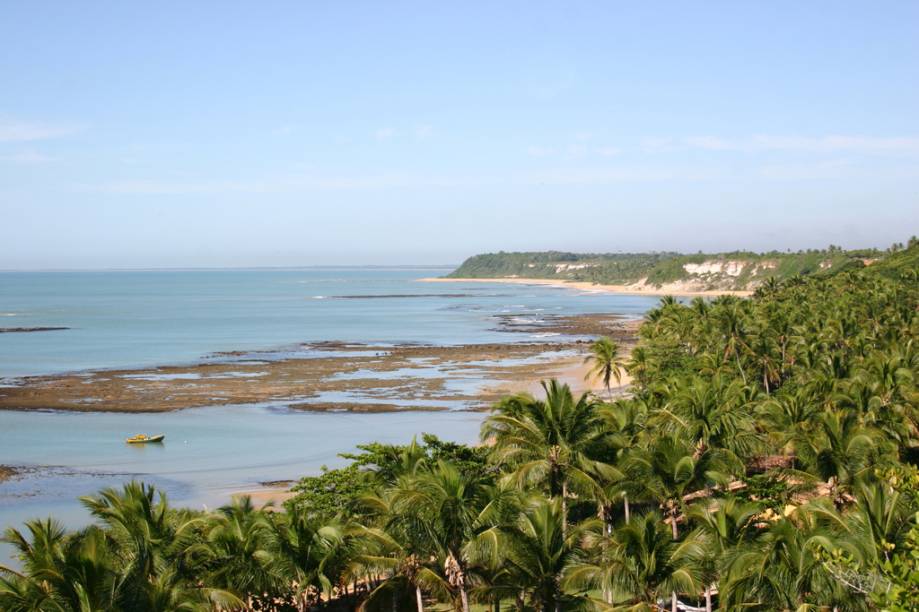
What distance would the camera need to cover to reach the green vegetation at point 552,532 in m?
19.2

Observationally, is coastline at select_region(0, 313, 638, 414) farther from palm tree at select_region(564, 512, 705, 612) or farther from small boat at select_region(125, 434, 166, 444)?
palm tree at select_region(564, 512, 705, 612)

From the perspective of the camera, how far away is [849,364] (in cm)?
4641

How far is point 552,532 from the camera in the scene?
837 inches

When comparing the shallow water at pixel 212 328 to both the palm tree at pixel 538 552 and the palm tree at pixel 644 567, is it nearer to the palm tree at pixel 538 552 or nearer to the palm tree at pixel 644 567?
the palm tree at pixel 538 552

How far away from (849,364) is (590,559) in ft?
97.0

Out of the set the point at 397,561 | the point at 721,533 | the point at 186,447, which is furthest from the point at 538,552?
the point at 186,447

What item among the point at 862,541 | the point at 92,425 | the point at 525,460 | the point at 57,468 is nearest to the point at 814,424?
the point at 525,460

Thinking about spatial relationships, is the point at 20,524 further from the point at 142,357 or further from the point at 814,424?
the point at 142,357

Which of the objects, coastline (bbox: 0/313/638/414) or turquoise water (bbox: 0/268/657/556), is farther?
coastline (bbox: 0/313/638/414)

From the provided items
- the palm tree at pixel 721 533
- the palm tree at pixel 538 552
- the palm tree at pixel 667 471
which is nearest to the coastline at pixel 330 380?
the palm tree at pixel 667 471

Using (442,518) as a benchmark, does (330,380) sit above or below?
below

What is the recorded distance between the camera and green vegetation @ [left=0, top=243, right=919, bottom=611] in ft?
63.0

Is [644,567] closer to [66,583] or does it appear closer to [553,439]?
[553,439]

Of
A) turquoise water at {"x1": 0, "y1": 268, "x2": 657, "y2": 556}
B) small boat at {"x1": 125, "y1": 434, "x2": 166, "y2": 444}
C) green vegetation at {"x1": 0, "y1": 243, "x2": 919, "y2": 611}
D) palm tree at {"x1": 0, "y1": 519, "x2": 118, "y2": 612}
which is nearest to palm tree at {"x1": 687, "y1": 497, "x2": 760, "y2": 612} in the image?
green vegetation at {"x1": 0, "y1": 243, "x2": 919, "y2": 611}
